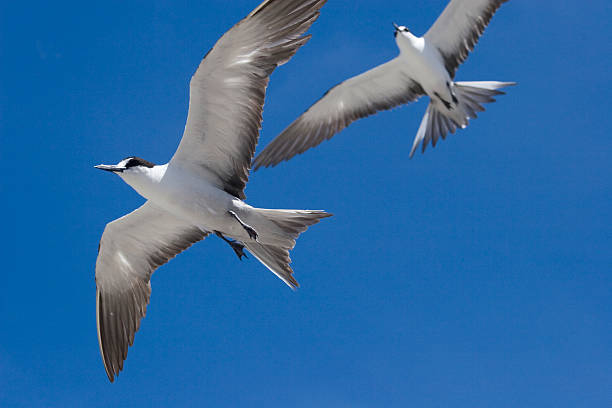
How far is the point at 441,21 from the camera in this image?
12.9 m

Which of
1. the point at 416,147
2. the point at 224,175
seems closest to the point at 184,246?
the point at 224,175

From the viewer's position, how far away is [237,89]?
7895 mm

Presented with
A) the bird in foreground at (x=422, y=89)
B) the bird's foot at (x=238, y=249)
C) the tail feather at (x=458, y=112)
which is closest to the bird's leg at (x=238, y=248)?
the bird's foot at (x=238, y=249)

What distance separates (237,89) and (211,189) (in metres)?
1.19

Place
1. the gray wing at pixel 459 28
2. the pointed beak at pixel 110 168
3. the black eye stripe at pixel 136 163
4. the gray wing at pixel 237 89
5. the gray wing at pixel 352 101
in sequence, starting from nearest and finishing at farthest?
1. the gray wing at pixel 237 89
2. the pointed beak at pixel 110 168
3. the black eye stripe at pixel 136 163
4. the gray wing at pixel 459 28
5. the gray wing at pixel 352 101

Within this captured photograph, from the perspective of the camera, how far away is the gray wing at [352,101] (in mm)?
13070

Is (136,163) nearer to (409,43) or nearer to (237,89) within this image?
(237,89)

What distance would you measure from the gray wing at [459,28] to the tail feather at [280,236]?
5.96 metres

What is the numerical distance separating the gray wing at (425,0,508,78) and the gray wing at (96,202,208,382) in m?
5.94

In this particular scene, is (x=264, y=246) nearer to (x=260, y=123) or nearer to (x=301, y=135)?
(x=260, y=123)

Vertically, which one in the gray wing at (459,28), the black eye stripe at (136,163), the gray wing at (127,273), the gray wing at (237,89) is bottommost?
the gray wing at (127,273)

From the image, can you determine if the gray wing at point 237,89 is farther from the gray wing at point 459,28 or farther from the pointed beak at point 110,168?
the gray wing at point 459,28

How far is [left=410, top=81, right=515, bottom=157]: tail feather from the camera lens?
12734mm

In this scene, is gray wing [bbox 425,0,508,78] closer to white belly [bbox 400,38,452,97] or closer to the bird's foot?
white belly [bbox 400,38,452,97]
